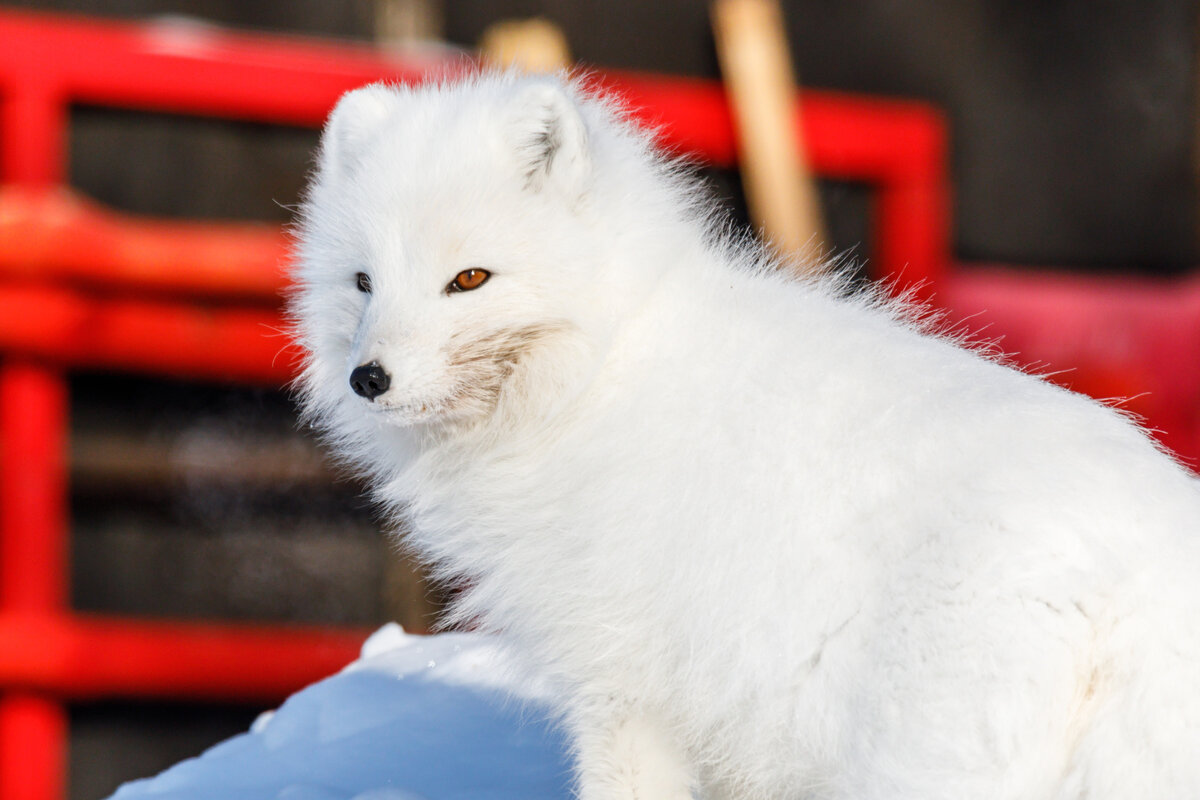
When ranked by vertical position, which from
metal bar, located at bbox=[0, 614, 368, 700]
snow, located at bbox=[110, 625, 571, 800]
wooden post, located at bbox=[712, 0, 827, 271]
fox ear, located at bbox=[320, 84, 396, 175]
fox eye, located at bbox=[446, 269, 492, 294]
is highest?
fox ear, located at bbox=[320, 84, 396, 175]

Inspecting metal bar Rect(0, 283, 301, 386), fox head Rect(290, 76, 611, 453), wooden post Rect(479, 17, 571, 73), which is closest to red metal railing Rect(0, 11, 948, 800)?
metal bar Rect(0, 283, 301, 386)

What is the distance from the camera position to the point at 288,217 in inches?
167

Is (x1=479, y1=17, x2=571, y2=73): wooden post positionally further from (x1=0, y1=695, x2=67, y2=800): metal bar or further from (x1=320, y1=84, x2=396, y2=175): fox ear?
(x1=0, y1=695, x2=67, y2=800): metal bar

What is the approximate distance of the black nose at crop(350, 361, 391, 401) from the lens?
152cm

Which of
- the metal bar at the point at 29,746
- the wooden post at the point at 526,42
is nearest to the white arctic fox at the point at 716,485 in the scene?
the wooden post at the point at 526,42

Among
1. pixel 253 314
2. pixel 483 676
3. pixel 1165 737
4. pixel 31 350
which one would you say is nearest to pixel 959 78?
pixel 253 314

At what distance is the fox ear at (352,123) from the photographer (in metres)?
1.87

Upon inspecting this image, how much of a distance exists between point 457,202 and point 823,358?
0.58m

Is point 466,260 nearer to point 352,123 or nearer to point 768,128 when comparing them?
point 352,123

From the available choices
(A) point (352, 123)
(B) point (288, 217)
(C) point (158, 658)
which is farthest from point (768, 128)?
(C) point (158, 658)

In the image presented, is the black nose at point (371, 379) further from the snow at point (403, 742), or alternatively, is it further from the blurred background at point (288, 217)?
the blurred background at point (288, 217)

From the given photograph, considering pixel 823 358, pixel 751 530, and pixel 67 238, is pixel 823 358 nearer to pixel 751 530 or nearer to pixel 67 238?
pixel 751 530

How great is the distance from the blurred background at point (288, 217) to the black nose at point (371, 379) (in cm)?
244

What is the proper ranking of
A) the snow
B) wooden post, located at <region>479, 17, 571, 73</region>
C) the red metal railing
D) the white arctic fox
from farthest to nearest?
wooden post, located at <region>479, 17, 571, 73</region>, the red metal railing, the snow, the white arctic fox
